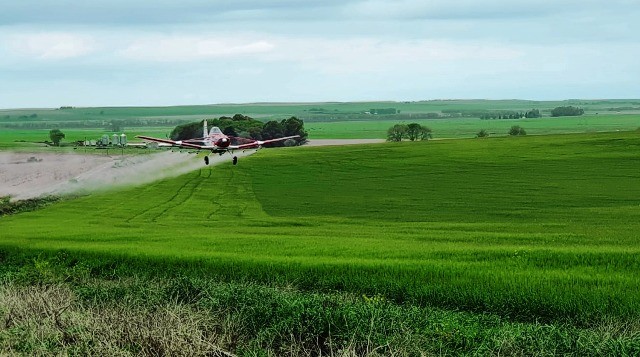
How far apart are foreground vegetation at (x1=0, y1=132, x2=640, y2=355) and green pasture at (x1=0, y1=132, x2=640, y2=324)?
9cm

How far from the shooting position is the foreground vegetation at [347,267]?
19.0 m

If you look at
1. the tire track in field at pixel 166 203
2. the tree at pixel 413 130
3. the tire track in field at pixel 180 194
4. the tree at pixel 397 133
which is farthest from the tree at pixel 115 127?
the tire track in field at pixel 166 203

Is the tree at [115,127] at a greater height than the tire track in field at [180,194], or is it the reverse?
the tire track in field at [180,194]

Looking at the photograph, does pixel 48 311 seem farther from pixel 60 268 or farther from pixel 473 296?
pixel 473 296

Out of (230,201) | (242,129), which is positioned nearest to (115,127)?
(242,129)

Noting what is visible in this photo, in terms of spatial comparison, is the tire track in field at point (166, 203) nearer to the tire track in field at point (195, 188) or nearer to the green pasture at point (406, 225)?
the green pasture at point (406, 225)

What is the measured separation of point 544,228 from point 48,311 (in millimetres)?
20368

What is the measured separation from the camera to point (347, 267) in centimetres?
2536

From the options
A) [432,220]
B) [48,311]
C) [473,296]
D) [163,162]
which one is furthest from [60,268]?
[163,162]

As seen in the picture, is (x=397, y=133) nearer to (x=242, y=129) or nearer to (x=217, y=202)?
(x=242, y=129)

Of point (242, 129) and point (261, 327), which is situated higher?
point (242, 129)

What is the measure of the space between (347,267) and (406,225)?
40.2 ft

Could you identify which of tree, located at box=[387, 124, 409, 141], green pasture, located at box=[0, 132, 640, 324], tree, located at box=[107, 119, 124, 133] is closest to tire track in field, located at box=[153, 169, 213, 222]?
green pasture, located at box=[0, 132, 640, 324]

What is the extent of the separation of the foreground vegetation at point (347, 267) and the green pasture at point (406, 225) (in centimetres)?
9
